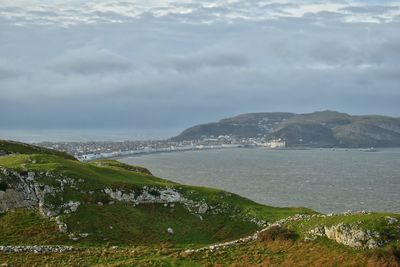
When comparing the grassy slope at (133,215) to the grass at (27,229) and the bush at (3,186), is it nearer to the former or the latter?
the grass at (27,229)

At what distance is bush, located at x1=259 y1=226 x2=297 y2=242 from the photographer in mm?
38747

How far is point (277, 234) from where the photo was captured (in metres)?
39.2

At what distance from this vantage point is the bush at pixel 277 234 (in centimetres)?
3875

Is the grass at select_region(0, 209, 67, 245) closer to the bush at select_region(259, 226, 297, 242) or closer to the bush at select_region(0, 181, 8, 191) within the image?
the bush at select_region(0, 181, 8, 191)

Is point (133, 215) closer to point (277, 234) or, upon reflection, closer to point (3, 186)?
point (3, 186)

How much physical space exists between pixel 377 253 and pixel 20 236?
2799cm

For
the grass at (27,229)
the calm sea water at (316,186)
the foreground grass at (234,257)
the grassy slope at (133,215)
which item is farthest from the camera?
the calm sea water at (316,186)

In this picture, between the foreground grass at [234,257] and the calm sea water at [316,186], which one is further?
the calm sea water at [316,186]

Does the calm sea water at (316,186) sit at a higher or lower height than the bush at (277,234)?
lower

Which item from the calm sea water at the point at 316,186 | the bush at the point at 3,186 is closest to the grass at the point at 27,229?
the bush at the point at 3,186

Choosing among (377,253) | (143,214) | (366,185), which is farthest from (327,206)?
(377,253)

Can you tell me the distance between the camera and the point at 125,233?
43.9 m

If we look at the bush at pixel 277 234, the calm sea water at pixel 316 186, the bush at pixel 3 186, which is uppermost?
the bush at pixel 3 186

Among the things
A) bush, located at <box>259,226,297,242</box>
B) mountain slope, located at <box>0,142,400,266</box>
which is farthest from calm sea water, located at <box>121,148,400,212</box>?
bush, located at <box>259,226,297,242</box>
